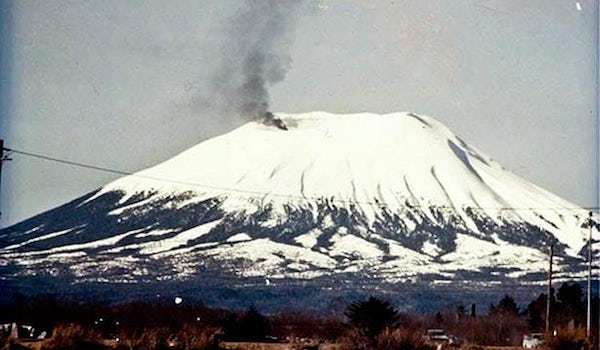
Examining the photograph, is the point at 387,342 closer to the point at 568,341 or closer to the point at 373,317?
the point at 568,341

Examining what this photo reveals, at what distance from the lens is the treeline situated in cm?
1238

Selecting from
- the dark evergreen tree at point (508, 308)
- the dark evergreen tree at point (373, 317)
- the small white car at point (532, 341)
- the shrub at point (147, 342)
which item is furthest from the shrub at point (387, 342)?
the dark evergreen tree at point (508, 308)

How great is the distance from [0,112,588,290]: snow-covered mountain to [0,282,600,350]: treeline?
293 centimetres

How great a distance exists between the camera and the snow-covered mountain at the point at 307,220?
2702 centimetres

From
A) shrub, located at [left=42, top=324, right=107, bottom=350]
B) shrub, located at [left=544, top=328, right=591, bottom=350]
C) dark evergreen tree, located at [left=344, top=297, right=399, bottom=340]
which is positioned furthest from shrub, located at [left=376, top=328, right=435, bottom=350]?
shrub, located at [left=42, top=324, right=107, bottom=350]

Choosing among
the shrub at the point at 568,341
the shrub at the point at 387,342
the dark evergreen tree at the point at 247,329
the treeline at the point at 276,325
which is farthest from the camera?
the dark evergreen tree at the point at 247,329

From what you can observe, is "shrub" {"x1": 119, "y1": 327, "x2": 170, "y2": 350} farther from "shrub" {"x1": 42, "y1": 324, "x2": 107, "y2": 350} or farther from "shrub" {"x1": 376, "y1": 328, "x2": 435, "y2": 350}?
"shrub" {"x1": 376, "y1": 328, "x2": 435, "y2": 350}

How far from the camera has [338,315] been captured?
83.5 ft

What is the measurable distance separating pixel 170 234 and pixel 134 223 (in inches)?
62.4

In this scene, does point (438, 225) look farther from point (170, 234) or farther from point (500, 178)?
point (170, 234)

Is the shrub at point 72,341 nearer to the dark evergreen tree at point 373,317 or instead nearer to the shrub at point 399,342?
the shrub at point 399,342

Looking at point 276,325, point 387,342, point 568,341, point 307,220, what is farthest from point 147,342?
point 307,220

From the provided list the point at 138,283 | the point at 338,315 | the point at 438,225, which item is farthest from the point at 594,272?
the point at 138,283

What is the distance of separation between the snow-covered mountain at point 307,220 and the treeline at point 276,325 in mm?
2931
